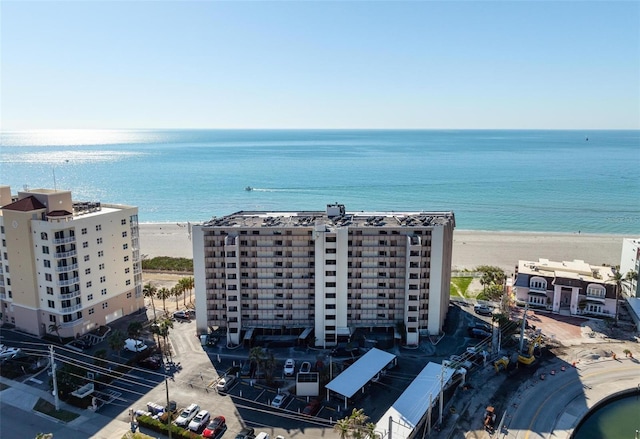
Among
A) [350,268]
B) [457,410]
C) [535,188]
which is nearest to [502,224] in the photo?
[535,188]

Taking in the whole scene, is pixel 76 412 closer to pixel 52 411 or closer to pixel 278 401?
pixel 52 411

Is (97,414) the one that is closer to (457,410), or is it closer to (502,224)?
(457,410)

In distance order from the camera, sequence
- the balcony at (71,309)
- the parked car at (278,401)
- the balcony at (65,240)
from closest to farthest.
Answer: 1. the parked car at (278,401)
2. the balcony at (65,240)
3. the balcony at (71,309)

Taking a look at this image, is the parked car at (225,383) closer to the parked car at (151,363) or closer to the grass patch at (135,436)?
the parked car at (151,363)

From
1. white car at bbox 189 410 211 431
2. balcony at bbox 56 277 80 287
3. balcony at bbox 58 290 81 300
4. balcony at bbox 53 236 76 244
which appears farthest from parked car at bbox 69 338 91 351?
white car at bbox 189 410 211 431

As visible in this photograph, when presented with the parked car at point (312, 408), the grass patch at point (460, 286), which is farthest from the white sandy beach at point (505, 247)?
the parked car at point (312, 408)

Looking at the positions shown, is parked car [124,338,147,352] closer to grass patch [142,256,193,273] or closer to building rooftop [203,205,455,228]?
building rooftop [203,205,455,228]

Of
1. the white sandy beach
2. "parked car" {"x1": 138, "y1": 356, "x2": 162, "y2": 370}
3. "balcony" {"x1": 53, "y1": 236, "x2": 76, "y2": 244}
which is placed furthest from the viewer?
the white sandy beach
